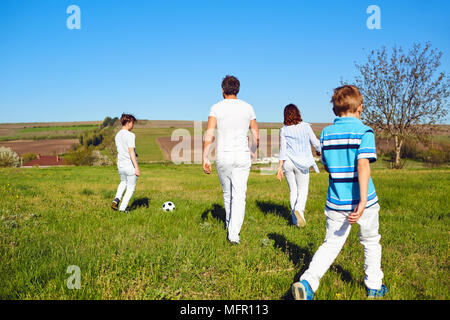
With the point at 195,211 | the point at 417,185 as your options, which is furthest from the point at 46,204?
the point at 417,185

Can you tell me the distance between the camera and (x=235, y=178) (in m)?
4.82

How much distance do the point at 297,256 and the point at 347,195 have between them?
1.85 meters

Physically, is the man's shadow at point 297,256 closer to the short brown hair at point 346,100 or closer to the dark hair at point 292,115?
the short brown hair at point 346,100

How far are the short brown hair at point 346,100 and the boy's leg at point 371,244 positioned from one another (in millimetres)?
1079

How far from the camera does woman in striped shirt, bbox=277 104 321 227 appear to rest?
6359 mm

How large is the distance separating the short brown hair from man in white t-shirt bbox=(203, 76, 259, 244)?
6.12 feet

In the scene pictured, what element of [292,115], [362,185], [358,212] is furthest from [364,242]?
[292,115]

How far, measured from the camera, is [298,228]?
611 centimetres

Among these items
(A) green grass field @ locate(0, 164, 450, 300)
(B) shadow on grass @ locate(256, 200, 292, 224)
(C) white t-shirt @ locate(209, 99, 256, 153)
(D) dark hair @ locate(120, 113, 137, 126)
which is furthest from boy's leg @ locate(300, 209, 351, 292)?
(D) dark hair @ locate(120, 113, 137, 126)

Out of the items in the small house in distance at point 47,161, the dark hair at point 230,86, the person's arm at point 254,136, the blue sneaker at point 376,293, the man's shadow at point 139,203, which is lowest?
the small house in distance at point 47,161

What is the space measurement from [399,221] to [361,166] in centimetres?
480

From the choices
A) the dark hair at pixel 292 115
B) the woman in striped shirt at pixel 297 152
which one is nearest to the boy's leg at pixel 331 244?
the woman in striped shirt at pixel 297 152

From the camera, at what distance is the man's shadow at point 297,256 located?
3627 mm

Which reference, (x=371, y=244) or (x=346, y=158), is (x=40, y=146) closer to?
(x=346, y=158)
